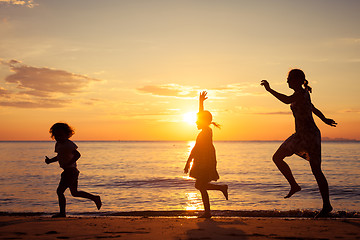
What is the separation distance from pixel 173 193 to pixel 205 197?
31.8ft

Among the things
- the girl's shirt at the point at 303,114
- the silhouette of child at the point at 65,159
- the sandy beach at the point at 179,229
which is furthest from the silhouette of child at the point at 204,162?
the silhouette of child at the point at 65,159

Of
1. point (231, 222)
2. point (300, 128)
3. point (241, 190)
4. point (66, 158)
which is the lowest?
point (241, 190)

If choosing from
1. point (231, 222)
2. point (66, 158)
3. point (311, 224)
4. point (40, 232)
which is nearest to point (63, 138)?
point (66, 158)

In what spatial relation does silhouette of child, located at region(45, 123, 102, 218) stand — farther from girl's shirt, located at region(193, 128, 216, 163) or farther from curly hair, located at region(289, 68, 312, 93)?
curly hair, located at region(289, 68, 312, 93)

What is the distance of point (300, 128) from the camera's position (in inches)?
252

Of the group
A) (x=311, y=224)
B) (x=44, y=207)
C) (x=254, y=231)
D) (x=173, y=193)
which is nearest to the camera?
(x=254, y=231)

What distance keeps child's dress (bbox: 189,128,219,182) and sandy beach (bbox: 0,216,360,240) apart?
38.6 inches

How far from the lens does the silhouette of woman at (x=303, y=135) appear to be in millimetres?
6293

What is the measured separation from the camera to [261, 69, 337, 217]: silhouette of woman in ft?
20.6

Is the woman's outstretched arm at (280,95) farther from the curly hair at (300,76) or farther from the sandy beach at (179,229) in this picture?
the sandy beach at (179,229)

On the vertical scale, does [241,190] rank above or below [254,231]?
below

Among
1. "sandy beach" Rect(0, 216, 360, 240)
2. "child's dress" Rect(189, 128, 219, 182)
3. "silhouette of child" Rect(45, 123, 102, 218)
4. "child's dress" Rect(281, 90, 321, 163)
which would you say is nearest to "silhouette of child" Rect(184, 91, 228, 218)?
"child's dress" Rect(189, 128, 219, 182)

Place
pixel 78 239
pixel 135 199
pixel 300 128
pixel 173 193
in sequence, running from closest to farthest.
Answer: pixel 78 239 → pixel 300 128 → pixel 135 199 → pixel 173 193

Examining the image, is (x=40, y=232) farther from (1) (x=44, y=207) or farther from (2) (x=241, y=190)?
(2) (x=241, y=190)
